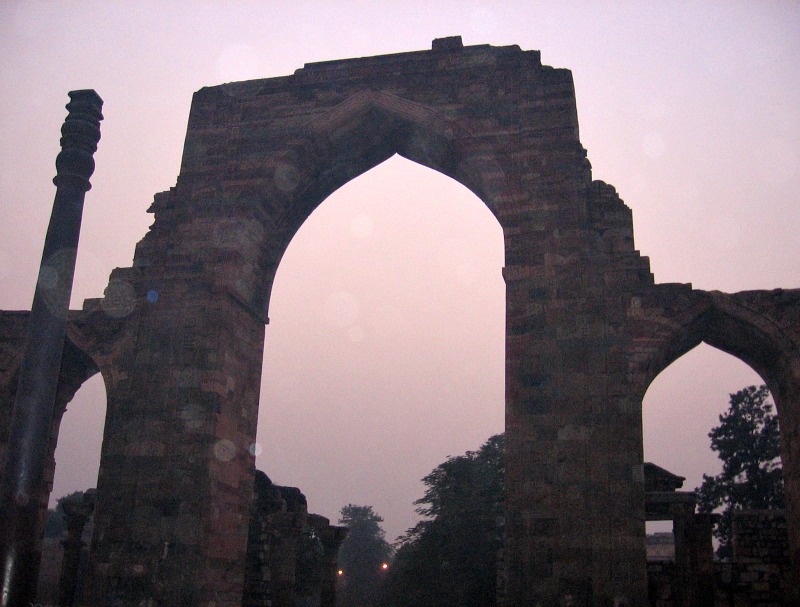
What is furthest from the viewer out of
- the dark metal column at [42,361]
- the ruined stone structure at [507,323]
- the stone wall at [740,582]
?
the stone wall at [740,582]

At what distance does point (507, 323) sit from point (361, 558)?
42897 mm

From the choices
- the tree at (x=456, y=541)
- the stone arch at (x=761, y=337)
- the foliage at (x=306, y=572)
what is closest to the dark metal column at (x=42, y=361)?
the stone arch at (x=761, y=337)

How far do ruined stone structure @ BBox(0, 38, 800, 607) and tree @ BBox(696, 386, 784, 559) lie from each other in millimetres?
16460

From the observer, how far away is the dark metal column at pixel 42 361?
699 centimetres

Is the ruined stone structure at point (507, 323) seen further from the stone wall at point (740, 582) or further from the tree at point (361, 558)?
the tree at point (361, 558)

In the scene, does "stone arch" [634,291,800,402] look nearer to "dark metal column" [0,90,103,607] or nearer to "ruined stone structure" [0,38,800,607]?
"ruined stone structure" [0,38,800,607]

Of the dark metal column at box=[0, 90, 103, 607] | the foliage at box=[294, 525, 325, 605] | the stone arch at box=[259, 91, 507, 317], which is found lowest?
the foliage at box=[294, 525, 325, 605]

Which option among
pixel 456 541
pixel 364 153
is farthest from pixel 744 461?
pixel 364 153

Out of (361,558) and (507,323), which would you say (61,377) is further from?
(361,558)

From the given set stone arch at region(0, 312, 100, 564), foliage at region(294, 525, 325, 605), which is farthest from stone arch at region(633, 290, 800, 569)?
foliage at region(294, 525, 325, 605)

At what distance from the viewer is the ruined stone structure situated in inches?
325

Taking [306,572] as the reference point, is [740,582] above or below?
above

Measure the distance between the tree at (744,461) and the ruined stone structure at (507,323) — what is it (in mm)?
16460

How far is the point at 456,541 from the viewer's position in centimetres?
2403
